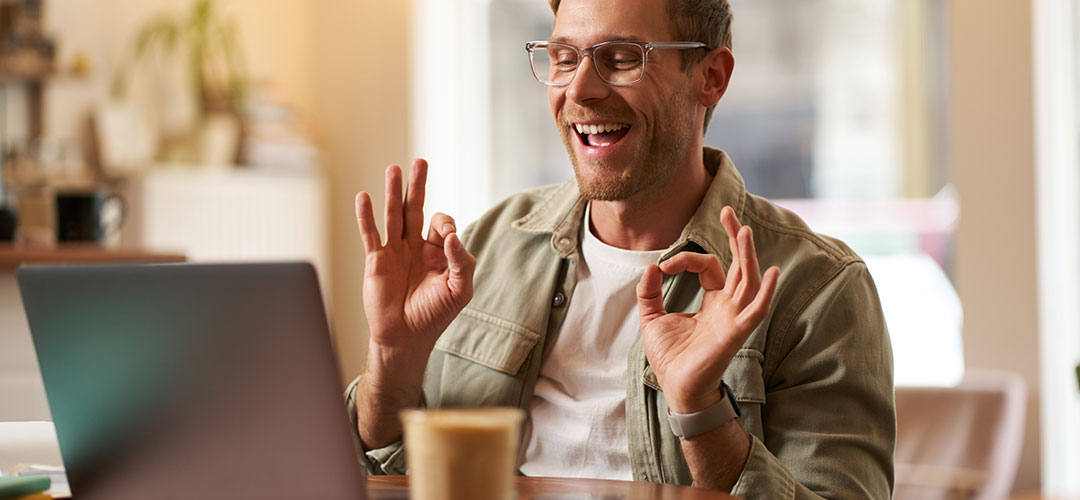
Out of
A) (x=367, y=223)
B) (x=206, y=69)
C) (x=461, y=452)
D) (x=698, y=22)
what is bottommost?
(x=461, y=452)

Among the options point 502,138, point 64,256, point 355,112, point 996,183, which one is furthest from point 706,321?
point 502,138

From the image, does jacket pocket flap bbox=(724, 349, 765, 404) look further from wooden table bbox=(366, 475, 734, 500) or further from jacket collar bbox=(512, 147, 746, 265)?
wooden table bbox=(366, 475, 734, 500)

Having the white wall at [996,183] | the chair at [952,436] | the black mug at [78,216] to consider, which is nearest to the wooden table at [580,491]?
the chair at [952,436]

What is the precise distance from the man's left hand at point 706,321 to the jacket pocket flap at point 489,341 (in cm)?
32

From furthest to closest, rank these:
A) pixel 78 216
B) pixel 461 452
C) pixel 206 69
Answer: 1. pixel 206 69
2. pixel 78 216
3. pixel 461 452

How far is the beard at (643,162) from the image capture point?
1.58m

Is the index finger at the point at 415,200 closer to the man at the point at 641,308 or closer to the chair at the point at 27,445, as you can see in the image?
the man at the point at 641,308

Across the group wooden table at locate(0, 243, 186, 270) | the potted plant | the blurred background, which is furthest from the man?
the potted plant

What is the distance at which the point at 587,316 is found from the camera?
158 cm

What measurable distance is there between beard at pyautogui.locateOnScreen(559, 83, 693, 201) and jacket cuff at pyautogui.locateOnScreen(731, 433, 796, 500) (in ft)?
1.46

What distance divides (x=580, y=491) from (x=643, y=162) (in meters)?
0.65

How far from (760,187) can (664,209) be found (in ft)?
14.3

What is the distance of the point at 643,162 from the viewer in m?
1.59

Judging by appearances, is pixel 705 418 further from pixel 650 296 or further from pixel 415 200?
pixel 415 200
